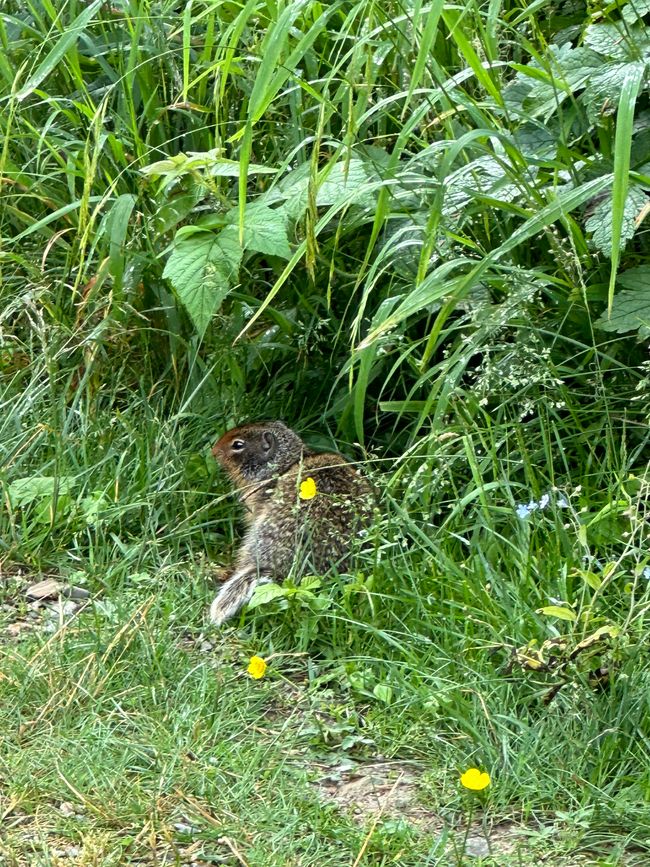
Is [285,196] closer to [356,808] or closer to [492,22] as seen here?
[492,22]

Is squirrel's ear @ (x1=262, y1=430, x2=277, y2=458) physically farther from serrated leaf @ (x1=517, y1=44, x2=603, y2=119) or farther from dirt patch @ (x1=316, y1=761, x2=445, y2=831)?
dirt patch @ (x1=316, y1=761, x2=445, y2=831)

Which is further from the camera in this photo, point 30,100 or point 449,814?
point 30,100

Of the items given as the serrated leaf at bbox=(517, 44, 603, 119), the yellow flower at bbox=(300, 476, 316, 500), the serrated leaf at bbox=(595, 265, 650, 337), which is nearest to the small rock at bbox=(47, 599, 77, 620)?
the yellow flower at bbox=(300, 476, 316, 500)

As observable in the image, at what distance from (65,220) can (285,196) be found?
3.94 ft

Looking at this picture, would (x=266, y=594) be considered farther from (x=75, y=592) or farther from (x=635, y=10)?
(x=635, y=10)

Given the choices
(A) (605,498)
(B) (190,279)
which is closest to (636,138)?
(A) (605,498)

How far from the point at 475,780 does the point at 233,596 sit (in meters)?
1.24

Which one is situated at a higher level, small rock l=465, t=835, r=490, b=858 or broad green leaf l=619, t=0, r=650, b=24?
broad green leaf l=619, t=0, r=650, b=24

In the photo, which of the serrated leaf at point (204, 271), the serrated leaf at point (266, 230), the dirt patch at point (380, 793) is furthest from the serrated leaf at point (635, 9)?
the dirt patch at point (380, 793)

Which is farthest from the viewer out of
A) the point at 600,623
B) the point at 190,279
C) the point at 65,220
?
the point at 65,220

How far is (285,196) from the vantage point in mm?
4504

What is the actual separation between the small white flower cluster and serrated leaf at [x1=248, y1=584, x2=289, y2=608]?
72 cm

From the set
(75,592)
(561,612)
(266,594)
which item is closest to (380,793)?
(561,612)

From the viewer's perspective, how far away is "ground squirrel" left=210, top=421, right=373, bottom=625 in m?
4.24
